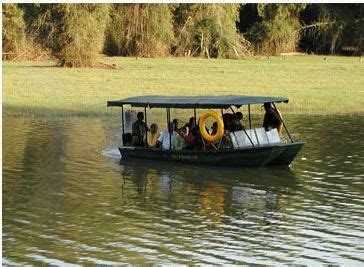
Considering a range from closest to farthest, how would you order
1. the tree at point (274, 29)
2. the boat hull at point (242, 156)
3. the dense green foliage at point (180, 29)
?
the boat hull at point (242, 156), the dense green foliage at point (180, 29), the tree at point (274, 29)

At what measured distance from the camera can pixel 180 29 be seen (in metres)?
Answer: 54.8

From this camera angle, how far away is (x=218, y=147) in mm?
19016

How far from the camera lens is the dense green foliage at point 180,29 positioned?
142ft

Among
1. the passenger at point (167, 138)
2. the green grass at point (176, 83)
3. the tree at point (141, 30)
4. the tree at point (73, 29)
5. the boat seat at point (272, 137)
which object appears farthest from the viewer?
the tree at point (141, 30)

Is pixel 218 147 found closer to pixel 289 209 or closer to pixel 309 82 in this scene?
pixel 289 209

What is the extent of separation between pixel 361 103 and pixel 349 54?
2982 cm

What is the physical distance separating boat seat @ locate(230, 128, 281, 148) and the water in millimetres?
622

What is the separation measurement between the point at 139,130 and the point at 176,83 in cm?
1631

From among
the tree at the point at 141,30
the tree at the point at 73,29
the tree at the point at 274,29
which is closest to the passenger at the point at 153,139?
the tree at the point at 73,29

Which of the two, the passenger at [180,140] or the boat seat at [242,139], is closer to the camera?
the boat seat at [242,139]

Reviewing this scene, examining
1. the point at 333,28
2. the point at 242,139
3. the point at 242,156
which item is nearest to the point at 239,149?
the point at 242,156

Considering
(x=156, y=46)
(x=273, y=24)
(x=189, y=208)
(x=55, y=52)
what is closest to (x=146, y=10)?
(x=156, y=46)

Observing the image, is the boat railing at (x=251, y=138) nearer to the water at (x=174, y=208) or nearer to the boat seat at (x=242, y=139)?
the boat seat at (x=242, y=139)

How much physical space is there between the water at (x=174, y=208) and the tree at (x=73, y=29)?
67.0 ft
